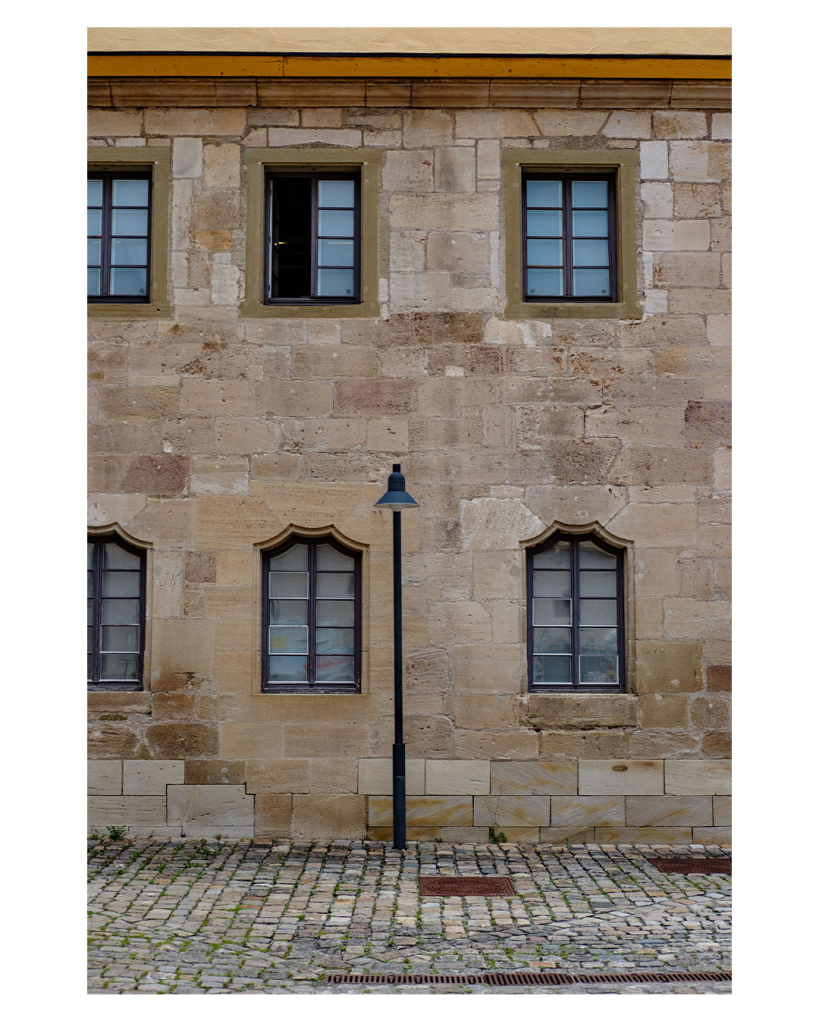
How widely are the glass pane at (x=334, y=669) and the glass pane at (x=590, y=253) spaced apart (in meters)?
4.30

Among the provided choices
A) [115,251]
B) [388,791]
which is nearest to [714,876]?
[388,791]

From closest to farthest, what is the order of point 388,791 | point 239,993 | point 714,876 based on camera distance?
point 239,993 → point 714,876 → point 388,791

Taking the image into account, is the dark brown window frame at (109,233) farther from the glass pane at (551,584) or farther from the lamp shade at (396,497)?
the glass pane at (551,584)

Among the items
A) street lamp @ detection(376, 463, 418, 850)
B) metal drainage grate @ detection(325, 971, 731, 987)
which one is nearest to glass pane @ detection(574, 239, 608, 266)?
street lamp @ detection(376, 463, 418, 850)

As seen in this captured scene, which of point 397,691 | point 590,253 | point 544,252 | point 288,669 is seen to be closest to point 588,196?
point 590,253

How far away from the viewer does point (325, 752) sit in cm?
887

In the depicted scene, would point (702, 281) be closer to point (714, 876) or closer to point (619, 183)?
point (619, 183)

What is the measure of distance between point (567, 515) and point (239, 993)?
5097mm

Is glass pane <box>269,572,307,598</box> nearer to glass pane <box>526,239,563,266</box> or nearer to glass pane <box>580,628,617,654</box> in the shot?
glass pane <box>580,628,617,654</box>

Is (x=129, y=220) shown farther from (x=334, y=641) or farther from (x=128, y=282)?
(x=334, y=641)

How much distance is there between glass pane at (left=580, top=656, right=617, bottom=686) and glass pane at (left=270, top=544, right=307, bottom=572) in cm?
272

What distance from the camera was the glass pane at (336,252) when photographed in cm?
932

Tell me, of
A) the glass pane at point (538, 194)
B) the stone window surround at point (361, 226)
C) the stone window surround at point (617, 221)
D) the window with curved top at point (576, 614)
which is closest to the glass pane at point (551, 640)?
the window with curved top at point (576, 614)

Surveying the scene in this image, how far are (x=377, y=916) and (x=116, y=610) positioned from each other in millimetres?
3959
